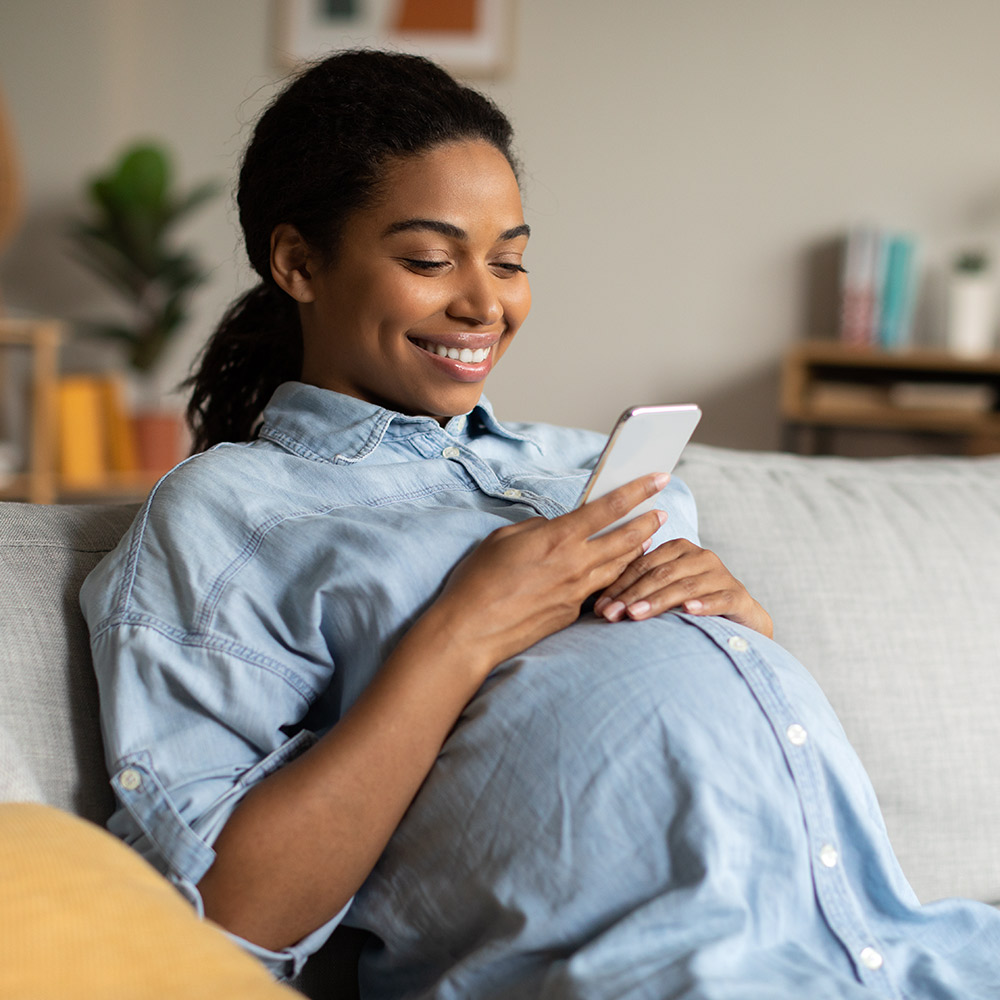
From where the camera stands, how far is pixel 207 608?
2.82 ft

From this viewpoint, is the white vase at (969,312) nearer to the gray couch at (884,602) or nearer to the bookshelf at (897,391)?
the bookshelf at (897,391)

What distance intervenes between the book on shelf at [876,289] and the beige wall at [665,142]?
9.1 inches

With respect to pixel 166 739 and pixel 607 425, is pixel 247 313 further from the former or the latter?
pixel 607 425

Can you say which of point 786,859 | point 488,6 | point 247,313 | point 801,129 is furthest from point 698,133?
point 786,859

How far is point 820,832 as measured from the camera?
802 mm

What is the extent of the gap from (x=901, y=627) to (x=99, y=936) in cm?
89

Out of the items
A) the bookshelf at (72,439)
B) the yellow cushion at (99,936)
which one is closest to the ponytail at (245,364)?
the yellow cushion at (99,936)

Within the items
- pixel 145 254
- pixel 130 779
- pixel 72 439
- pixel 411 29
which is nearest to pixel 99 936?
pixel 130 779

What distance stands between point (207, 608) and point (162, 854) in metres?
0.18

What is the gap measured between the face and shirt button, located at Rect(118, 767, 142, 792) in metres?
0.43

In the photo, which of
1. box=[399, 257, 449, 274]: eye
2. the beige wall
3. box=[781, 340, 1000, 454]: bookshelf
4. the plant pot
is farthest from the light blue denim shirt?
the plant pot

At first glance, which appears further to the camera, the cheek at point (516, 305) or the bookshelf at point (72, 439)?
the bookshelf at point (72, 439)

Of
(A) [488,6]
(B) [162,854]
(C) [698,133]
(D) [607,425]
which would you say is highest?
(A) [488,6]

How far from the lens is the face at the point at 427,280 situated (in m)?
1.04
